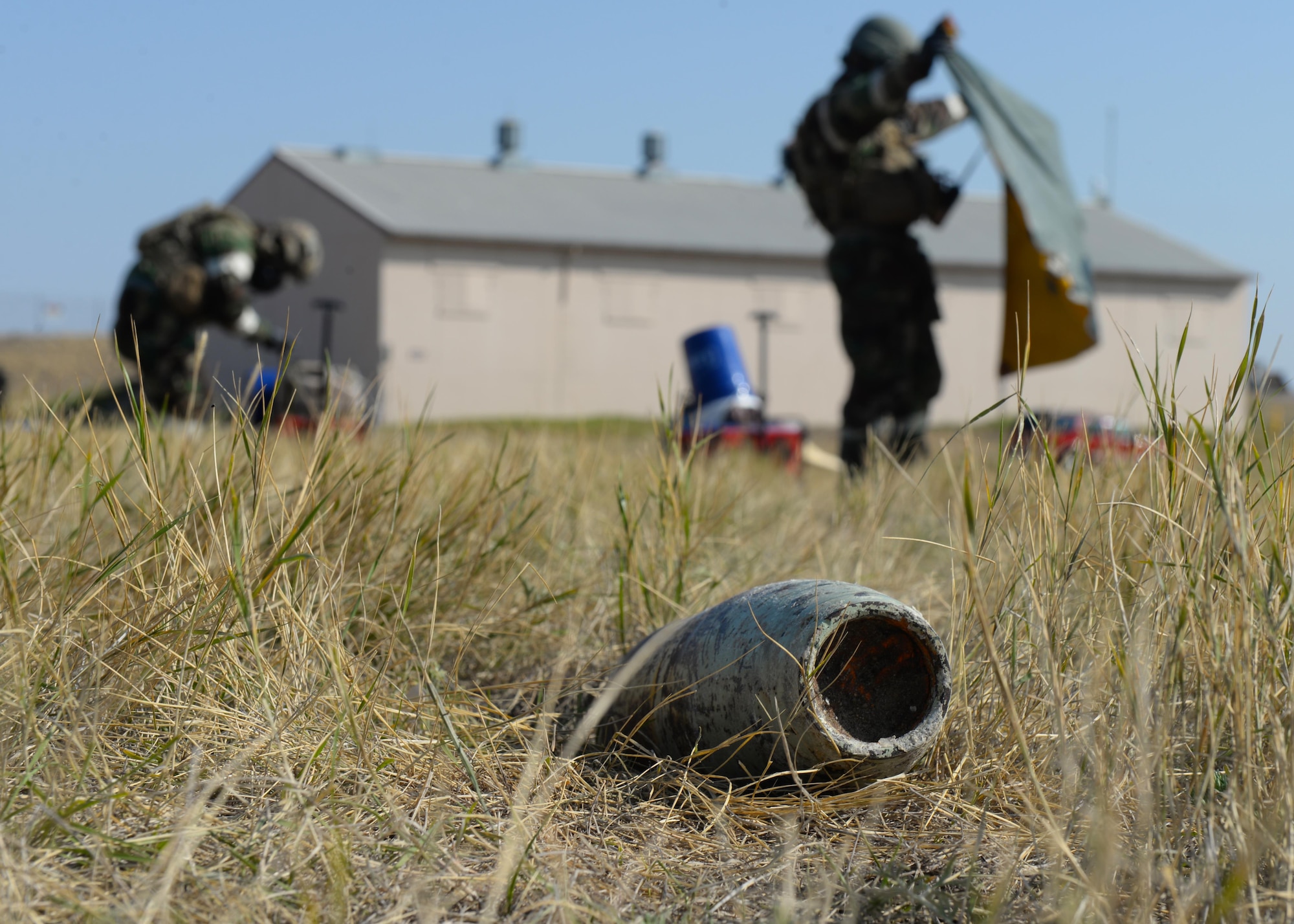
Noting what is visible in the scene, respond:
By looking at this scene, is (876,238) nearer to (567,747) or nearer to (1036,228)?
(1036,228)

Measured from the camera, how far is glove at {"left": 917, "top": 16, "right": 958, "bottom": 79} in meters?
5.19

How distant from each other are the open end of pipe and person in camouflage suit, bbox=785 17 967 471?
3.75 m

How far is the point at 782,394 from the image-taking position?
22812 mm

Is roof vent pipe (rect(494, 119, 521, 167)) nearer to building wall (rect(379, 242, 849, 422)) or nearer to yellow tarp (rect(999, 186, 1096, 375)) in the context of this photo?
building wall (rect(379, 242, 849, 422))

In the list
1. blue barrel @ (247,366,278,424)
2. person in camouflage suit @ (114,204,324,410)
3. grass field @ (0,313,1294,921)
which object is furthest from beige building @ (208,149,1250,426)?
grass field @ (0,313,1294,921)

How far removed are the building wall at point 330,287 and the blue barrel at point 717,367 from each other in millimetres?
12046

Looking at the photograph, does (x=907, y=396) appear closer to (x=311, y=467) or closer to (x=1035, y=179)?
(x=1035, y=179)

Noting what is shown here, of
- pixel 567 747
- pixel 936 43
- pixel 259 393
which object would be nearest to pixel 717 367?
pixel 936 43

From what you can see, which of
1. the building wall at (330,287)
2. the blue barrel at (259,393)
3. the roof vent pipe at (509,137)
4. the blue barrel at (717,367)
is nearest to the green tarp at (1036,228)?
the blue barrel at (717,367)

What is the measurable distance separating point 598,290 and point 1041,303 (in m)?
16.1

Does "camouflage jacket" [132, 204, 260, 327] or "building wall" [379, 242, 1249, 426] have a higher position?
"camouflage jacket" [132, 204, 260, 327]

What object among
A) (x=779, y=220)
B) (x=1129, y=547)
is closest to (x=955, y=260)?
(x=779, y=220)

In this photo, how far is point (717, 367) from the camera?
7582 mm

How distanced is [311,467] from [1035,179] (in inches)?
182
